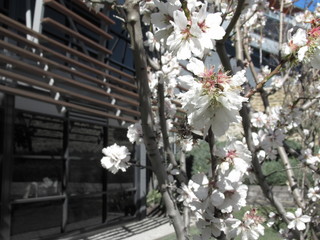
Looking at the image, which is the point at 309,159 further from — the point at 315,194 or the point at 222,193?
the point at 222,193

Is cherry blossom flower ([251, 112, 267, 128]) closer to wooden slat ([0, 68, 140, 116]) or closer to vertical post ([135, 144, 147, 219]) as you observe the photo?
wooden slat ([0, 68, 140, 116])

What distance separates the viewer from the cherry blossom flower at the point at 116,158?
2354mm

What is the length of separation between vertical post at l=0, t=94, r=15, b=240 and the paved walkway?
1.56 metres

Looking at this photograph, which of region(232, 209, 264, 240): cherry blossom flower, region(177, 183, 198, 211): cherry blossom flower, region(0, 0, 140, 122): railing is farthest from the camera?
region(0, 0, 140, 122): railing

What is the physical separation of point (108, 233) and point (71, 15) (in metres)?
4.33

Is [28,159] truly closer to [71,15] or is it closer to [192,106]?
[71,15]

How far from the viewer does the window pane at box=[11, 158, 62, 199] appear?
671 centimetres

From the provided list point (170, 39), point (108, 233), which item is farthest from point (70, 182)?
point (170, 39)

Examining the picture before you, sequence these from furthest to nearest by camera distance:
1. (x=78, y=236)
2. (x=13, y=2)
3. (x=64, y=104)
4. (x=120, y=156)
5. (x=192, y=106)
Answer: (x=78, y=236) → (x=13, y=2) → (x=64, y=104) → (x=120, y=156) → (x=192, y=106)

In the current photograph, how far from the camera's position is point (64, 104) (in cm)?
615

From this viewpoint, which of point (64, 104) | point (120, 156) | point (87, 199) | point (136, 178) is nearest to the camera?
point (120, 156)

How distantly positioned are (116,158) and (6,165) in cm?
424

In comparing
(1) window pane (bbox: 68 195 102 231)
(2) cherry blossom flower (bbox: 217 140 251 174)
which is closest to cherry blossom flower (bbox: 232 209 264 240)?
(2) cherry blossom flower (bbox: 217 140 251 174)

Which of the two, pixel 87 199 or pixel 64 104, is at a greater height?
pixel 64 104
